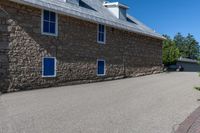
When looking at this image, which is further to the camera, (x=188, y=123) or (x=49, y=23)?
(x=49, y=23)

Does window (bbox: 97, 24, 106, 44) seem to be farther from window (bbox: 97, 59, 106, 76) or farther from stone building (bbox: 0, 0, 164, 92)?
window (bbox: 97, 59, 106, 76)

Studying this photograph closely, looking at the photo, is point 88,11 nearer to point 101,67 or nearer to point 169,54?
point 101,67

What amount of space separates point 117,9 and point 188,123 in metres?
18.1

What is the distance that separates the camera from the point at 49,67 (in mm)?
18062

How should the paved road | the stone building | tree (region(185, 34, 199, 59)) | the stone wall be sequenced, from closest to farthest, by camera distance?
1. the paved road
2. the stone wall
3. the stone building
4. tree (region(185, 34, 199, 59))

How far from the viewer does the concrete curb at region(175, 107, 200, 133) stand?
8.01 meters

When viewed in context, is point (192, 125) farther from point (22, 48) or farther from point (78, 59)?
point (78, 59)

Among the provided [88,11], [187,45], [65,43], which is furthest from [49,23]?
[187,45]

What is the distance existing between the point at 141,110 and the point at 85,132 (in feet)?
12.2

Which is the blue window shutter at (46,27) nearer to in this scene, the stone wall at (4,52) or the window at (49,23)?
the window at (49,23)

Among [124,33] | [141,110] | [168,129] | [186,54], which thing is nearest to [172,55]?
[124,33]

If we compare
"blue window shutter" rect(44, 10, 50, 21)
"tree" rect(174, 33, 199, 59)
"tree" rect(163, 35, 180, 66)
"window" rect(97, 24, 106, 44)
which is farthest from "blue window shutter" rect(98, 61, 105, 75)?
"tree" rect(174, 33, 199, 59)

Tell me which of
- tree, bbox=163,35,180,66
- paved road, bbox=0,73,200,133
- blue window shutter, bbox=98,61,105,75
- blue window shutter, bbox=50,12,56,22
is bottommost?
paved road, bbox=0,73,200,133

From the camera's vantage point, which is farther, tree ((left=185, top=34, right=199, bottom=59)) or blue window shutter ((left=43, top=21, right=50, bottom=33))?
tree ((left=185, top=34, right=199, bottom=59))
